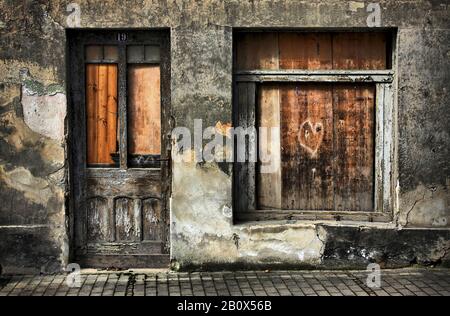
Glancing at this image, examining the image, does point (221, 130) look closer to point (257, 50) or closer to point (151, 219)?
point (257, 50)

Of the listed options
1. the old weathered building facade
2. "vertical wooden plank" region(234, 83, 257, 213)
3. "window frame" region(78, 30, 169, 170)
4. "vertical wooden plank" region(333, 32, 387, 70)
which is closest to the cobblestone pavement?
the old weathered building facade

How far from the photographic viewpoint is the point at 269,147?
7.43m

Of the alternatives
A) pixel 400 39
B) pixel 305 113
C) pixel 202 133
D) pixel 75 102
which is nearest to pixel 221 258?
pixel 202 133

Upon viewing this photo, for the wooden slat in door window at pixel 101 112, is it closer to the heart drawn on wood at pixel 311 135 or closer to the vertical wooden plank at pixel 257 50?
the vertical wooden plank at pixel 257 50

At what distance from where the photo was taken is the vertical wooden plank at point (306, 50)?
733 cm

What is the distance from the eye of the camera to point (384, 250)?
7.21m

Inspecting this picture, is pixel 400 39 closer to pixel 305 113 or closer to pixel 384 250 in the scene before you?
pixel 305 113

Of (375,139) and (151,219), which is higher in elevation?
(375,139)

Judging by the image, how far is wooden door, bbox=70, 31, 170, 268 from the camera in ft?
23.7

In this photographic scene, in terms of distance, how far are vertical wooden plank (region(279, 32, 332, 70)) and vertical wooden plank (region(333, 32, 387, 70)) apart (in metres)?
0.10

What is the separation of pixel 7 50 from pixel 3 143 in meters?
0.99

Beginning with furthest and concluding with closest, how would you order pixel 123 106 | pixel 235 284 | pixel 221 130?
pixel 123 106
pixel 221 130
pixel 235 284

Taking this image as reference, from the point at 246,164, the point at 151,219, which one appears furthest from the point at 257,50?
the point at 151,219

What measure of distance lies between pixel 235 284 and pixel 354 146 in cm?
208
